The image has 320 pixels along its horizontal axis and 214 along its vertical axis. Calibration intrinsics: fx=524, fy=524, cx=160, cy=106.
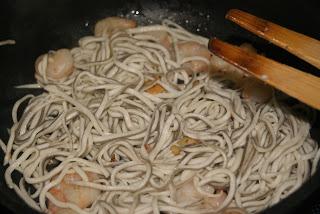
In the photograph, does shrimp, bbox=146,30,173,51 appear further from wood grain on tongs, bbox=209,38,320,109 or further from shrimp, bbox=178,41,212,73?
wood grain on tongs, bbox=209,38,320,109

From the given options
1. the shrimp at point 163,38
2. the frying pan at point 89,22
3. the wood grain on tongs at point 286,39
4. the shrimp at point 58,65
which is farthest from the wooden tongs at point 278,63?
the shrimp at point 58,65

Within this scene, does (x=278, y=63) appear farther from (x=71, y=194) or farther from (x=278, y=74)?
(x=71, y=194)

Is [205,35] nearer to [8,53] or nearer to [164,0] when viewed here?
[164,0]

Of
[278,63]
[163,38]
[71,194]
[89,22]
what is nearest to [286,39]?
[278,63]

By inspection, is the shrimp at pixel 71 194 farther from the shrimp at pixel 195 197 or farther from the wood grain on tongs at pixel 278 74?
the wood grain on tongs at pixel 278 74

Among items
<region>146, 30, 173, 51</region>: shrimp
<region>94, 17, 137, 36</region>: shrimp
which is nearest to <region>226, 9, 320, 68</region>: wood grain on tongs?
<region>146, 30, 173, 51</region>: shrimp

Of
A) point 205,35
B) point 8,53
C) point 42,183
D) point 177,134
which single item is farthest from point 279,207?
point 8,53
